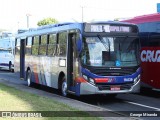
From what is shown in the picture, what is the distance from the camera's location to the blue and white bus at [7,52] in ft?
135

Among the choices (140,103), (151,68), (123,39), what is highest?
(123,39)

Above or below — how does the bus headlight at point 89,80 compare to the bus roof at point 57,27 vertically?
below

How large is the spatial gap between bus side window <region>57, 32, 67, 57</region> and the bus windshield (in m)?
1.96

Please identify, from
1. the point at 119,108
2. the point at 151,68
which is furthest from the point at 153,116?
the point at 151,68

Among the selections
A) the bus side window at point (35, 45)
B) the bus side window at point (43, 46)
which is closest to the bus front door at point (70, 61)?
the bus side window at point (43, 46)

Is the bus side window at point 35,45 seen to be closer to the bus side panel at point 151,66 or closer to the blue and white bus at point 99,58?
the blue and white bus at point 99,58

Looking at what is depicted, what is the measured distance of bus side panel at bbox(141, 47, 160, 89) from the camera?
57.4 feet

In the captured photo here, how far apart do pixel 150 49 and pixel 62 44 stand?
372cm

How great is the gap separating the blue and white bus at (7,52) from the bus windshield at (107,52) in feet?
85.0

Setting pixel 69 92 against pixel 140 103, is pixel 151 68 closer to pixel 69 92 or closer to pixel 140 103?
pixel 140 103

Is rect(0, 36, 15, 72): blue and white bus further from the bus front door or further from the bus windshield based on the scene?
the bus windshield

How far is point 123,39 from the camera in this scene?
52.2 feet

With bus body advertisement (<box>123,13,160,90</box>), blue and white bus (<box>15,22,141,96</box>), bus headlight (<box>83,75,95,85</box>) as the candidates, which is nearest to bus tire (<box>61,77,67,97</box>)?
blue and white bus (<box>15,22,141,96</box>)

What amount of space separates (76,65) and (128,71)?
1.95 meters
